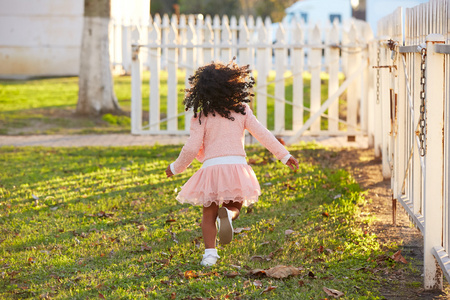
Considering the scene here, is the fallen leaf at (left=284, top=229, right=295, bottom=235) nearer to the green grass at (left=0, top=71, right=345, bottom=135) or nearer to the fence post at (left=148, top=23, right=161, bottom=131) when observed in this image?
the green grass at (left=0, top=71, right=345, bottom=135)

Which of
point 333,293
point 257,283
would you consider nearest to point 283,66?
point 257,283

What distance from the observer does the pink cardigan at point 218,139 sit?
4.82m

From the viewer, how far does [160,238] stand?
210 inches

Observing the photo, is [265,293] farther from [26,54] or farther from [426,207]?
[26,54]

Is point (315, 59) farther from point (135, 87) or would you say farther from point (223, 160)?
point (223, 160)

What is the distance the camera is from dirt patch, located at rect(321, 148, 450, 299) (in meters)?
4.13

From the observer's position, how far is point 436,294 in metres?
4.05

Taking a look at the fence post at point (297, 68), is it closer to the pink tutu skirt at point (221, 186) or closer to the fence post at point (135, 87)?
the fence post at point (135, 87)

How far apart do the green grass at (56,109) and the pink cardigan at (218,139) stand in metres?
4.66

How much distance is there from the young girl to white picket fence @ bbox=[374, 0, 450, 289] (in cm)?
93

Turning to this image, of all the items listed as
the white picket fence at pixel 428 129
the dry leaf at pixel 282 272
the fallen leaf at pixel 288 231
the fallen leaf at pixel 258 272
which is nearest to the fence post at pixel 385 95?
the white picket fence at pixel 428 129

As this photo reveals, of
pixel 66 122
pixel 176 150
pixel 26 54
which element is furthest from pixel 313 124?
pixel 26 54

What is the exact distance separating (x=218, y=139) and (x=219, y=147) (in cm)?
6

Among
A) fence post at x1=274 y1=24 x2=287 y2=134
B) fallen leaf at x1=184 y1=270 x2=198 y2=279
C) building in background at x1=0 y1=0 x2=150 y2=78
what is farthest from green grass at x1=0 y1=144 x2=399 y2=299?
building in background at x1=0 y1=0 x2=150 y2=78
